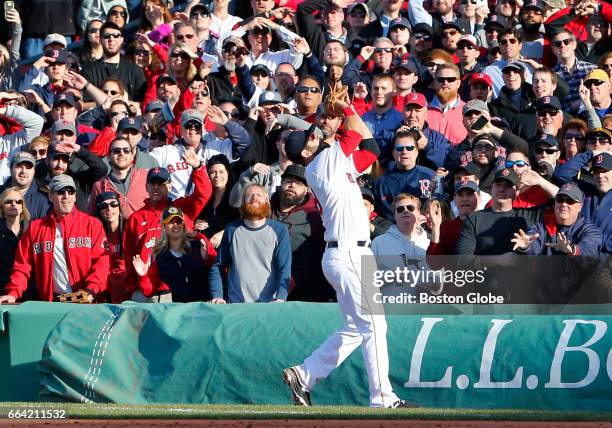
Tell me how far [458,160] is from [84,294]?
395cm

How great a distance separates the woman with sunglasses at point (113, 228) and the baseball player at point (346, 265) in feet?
9.01

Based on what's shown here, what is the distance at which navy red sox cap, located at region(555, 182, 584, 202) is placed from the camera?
11.0 metres

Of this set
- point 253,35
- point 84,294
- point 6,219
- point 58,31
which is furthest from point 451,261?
point 58,31

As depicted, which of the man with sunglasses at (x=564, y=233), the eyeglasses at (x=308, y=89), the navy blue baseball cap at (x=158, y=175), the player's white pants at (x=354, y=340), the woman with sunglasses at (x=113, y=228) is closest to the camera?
the player's white pants at (x=354, y=340)

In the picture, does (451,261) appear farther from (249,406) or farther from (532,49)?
(532,49)

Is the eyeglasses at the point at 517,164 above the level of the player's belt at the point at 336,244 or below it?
above

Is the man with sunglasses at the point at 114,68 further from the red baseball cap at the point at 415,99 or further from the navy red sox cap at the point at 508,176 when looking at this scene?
the navy red sox cap at the point at 508,176

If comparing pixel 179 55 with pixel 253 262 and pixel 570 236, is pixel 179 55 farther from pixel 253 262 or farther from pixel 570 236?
pixel 570 236

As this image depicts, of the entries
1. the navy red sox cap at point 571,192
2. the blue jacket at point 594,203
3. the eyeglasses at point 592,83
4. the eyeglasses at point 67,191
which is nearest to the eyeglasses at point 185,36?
the eyeglasses at point 67,191

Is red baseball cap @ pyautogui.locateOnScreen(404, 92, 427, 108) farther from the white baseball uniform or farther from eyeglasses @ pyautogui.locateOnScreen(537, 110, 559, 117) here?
the white baseball uniform

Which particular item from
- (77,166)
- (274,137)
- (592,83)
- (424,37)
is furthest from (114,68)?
(592,83)

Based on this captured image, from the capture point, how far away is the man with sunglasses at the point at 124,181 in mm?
12960

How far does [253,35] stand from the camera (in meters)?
15.7

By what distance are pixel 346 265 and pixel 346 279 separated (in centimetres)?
12
